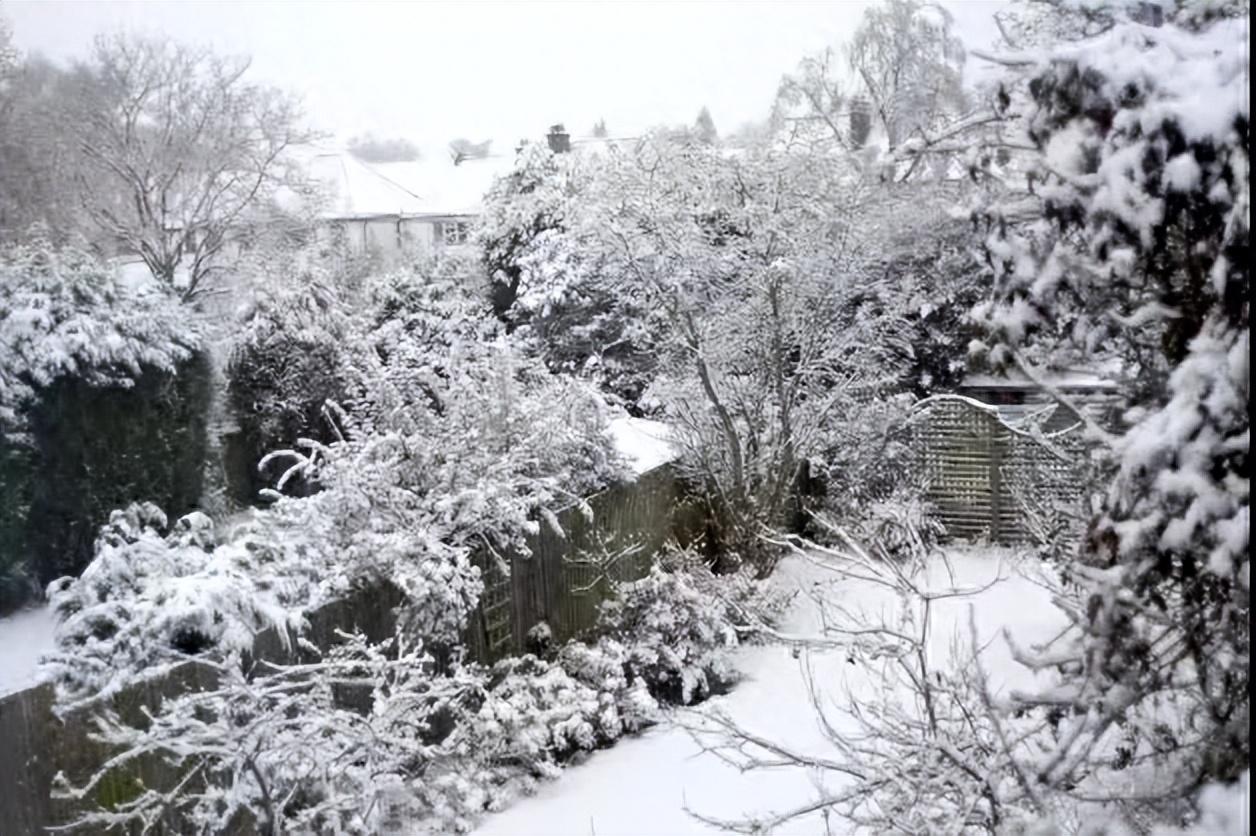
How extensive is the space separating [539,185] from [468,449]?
3269 millimetres

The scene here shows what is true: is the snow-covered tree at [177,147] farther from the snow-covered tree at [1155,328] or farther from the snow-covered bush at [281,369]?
the snow-covered tree at [1155,328]

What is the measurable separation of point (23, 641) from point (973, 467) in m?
3.65

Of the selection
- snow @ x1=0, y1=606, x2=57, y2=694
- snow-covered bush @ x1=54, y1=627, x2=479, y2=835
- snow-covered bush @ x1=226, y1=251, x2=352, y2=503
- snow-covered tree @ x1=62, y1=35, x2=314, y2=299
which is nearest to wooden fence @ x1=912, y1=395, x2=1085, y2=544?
snow-covered bush @ x1=54, y1=627, x2=479, y2=835

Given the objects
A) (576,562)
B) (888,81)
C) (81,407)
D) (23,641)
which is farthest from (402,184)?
(23,641)

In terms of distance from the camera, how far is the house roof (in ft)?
15.7

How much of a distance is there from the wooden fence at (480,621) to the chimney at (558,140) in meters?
2.23

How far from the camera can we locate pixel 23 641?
2.51 m

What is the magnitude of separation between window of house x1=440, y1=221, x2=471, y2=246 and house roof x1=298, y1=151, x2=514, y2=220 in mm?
156

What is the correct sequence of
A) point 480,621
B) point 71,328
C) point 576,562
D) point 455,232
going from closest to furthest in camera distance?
point 480,621 → point 71,328 → point 576,562 → point 455,232

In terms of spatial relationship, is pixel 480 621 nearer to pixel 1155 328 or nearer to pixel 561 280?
pixel 1155 328

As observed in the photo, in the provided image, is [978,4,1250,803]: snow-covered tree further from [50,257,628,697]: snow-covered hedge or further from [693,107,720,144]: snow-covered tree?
[693,107,720,144]: snow-covered tree

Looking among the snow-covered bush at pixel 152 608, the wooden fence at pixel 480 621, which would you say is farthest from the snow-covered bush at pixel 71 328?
the wooden fence at pixel 480 621

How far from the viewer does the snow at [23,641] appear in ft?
7.58

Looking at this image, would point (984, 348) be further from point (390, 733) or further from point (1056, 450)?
point (390, 733)
